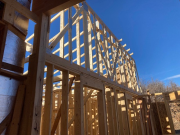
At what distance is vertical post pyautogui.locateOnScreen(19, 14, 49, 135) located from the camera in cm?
217

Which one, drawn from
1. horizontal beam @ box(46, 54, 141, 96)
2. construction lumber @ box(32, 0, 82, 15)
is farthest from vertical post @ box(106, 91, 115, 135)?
construction lumber @ box(32, 0, 82, 15)

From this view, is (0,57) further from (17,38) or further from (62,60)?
(62,60)

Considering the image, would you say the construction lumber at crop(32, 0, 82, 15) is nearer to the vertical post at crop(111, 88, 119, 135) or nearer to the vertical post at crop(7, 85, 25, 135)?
the vertical post at crop(7, 85, 25, 135)

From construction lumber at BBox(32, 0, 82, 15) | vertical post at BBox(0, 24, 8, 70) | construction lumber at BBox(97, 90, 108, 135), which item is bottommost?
construction lumber at BBox(97, 90, 108, 135)

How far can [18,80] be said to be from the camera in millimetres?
2396

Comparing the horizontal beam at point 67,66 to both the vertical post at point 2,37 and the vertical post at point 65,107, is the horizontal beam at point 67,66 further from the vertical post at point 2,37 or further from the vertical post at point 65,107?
the vertical post at point 2,37

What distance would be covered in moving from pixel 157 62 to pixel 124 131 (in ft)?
165

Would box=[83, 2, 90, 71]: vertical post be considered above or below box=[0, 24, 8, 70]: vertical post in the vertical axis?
above

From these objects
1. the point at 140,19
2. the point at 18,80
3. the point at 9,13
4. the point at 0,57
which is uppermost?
the point at 140,19

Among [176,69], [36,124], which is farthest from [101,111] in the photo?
[176,69]

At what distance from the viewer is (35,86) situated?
92.9 inches

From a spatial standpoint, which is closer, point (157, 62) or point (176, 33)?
point (176, 33)

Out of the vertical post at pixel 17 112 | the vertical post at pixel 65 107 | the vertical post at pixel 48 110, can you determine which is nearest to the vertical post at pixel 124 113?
the vertical post at pixel 65 107

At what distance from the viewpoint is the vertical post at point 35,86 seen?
2.17 meters
